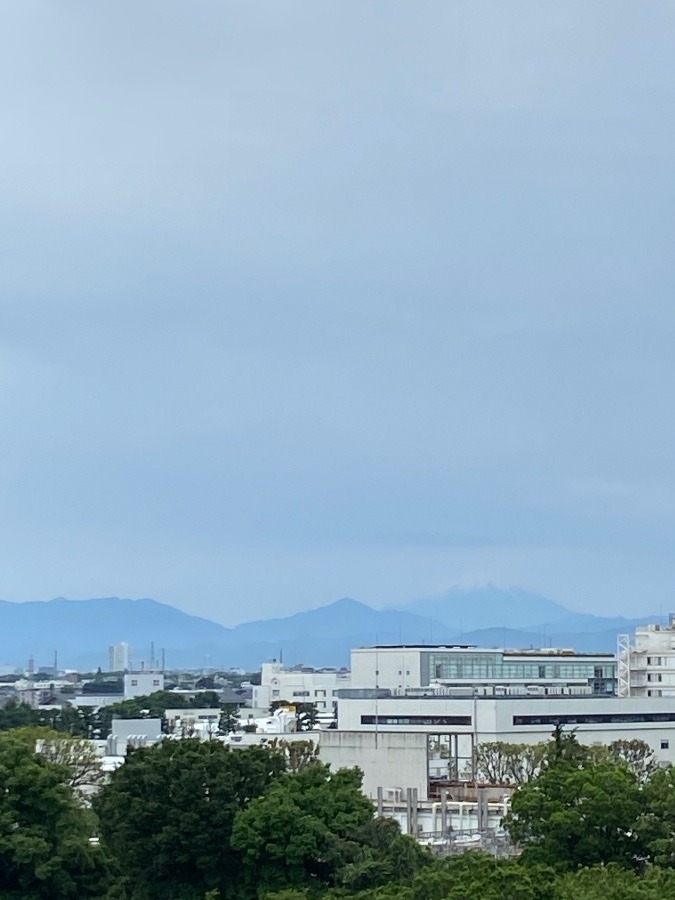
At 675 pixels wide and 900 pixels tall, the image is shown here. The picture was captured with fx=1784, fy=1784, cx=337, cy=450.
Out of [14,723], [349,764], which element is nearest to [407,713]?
[349,764]

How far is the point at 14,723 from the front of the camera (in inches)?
5027

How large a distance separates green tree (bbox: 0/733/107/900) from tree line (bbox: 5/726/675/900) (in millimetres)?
33

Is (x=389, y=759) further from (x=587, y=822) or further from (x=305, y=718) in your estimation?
(x=305, y=718)

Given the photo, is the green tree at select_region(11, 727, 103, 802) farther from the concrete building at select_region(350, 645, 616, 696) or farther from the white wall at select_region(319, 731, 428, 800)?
the concrete building at select_region(350, 645, 616, 696)

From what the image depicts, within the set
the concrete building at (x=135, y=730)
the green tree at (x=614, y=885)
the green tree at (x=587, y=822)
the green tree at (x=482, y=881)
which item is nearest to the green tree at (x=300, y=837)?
the green tree at (x=587, y=822)

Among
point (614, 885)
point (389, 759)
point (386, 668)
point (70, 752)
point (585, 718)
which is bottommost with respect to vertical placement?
point (389, 759)

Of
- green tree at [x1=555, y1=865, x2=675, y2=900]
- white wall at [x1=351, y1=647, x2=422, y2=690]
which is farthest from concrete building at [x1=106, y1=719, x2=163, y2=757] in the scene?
green tree at [x1=555, y1=865, x2=675, y2=900]

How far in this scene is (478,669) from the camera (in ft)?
468

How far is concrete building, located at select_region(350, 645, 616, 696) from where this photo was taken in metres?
130

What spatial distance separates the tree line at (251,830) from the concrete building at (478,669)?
71157 mm

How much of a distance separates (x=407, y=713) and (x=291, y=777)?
2009 inches

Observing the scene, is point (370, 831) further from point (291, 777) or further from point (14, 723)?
point (14, 723)

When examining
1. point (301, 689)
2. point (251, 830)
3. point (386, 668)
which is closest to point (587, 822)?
point (251, 830)

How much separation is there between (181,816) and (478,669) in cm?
10026
